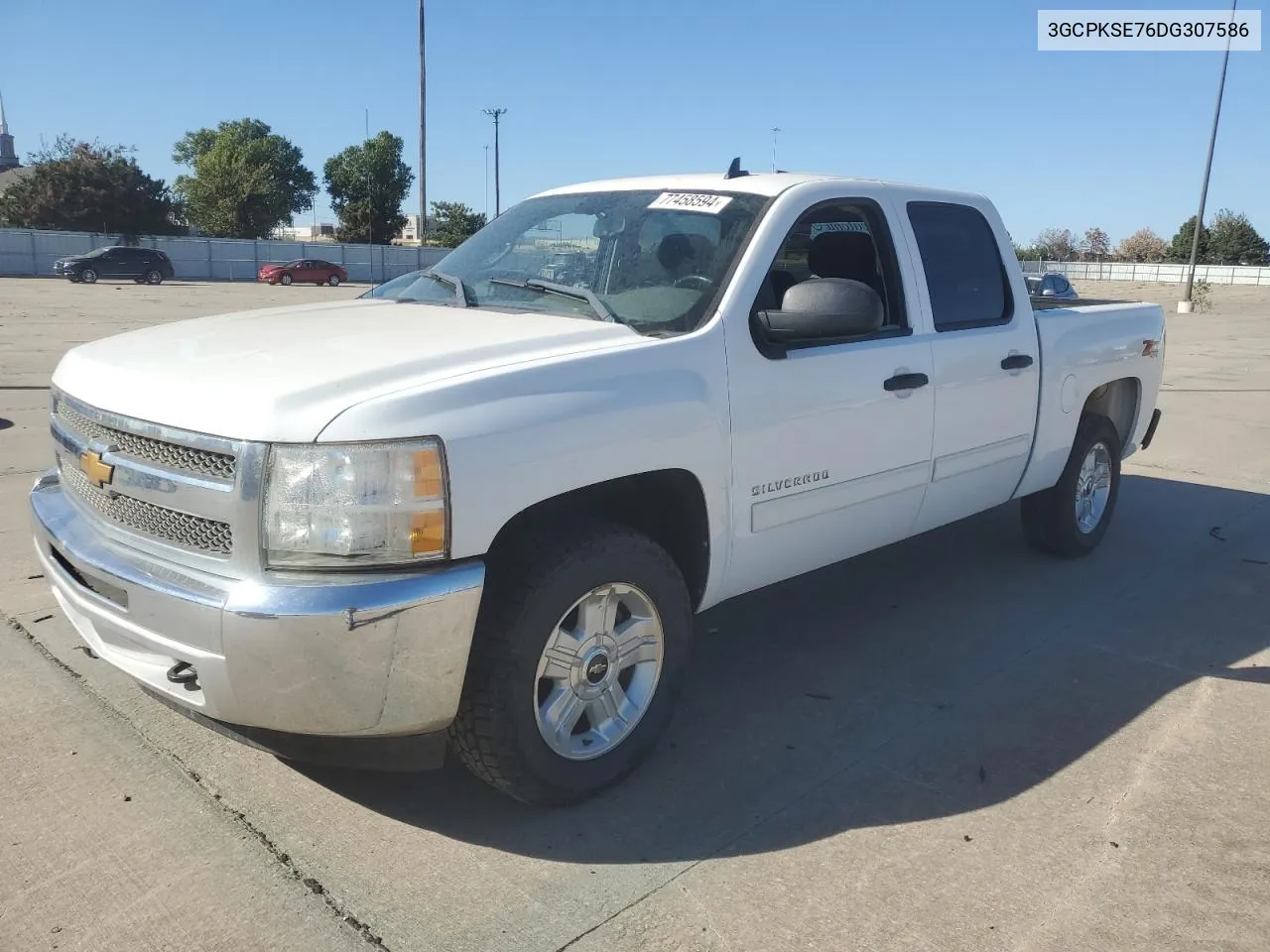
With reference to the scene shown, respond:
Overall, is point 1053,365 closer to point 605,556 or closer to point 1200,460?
point 605,556

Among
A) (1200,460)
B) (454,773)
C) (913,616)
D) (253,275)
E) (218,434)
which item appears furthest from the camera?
(253,275)

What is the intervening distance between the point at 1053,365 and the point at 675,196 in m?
2.24

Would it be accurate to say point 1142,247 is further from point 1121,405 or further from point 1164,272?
point 1121,405

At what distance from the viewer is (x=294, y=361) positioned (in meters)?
3.01

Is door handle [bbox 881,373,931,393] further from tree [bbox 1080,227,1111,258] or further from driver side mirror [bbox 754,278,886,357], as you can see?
tree [bbox 1080,227,1111,258]

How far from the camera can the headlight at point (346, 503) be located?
264cm

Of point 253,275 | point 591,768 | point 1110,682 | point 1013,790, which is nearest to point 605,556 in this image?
point 591,768

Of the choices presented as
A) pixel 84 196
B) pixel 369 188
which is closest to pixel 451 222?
pixel 369 188

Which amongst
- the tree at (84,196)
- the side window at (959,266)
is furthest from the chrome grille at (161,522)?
the tree at (84,196)

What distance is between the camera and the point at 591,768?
10.6 ft

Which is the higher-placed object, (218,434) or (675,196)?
(675,196)

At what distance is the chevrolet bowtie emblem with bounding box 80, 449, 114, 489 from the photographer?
3012 millimetres

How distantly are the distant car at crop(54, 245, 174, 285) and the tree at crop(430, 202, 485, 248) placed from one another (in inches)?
970

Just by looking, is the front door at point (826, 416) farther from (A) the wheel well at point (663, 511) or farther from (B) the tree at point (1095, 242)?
(B) the tree at point (1095, 242)
